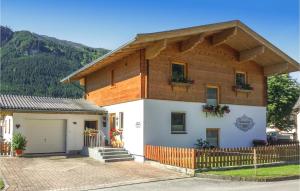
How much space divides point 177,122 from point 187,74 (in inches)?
114

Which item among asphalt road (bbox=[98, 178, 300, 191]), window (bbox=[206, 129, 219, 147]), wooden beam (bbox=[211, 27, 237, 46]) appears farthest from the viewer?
window (bbox=[206, 129, 219, 147])

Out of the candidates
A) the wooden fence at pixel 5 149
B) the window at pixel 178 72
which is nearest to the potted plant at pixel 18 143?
the wooden fence at pixel 5 149

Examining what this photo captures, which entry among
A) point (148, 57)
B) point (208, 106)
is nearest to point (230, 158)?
point (208, 106)

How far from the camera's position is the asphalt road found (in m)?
12.8

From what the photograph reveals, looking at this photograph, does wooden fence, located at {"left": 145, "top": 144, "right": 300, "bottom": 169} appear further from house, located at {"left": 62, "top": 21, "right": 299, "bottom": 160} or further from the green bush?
the green bush

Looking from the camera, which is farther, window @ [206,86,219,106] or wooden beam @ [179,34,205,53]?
window @ [206,86,219,106]

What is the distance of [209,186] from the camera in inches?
529

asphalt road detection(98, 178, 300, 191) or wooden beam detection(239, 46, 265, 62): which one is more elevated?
wooden beam detection(239, 46, 265, 62)

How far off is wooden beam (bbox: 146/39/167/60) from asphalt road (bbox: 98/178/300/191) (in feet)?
23.9

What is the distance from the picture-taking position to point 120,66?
22781 millimetres

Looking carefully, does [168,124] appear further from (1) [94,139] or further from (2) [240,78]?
(2) [240,78]

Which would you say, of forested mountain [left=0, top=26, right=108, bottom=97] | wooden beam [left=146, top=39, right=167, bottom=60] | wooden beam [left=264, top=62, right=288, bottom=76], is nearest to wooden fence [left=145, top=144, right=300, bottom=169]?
wooden beam [left=146, top=39, right=167, bottom=60]

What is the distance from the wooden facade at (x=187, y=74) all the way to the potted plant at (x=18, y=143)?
598cm

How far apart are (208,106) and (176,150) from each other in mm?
5917
